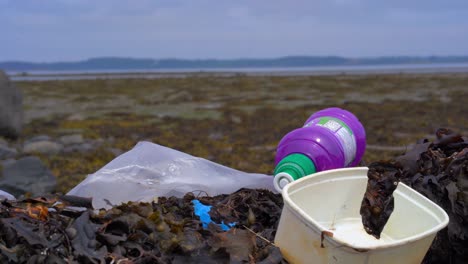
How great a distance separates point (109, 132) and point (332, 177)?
11.8 m

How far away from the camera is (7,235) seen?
1.68 meters

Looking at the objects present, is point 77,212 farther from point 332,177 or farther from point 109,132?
point 109,132

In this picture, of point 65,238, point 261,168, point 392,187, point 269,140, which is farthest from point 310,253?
point 269,140

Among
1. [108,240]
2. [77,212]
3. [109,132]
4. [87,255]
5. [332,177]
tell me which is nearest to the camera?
[87,255]

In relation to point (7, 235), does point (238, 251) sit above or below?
below

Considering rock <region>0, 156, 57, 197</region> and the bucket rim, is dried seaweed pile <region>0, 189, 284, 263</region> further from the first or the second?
rock <region>0, 156, 57, 197</region>

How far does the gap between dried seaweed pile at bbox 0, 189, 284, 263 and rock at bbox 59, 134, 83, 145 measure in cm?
1017

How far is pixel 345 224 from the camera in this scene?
217 centimetres

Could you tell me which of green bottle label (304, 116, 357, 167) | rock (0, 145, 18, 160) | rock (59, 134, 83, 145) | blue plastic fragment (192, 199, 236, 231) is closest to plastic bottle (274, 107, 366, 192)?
green bottle label (304, 116, 357, 167)

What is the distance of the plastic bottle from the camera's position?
2.29 meters

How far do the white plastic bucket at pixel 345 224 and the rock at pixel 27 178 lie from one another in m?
4.57

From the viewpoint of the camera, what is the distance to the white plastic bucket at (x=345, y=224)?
159 cm

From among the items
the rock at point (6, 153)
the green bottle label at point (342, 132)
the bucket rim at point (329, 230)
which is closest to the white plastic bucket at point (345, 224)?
the bucket rim at point (329, 230)

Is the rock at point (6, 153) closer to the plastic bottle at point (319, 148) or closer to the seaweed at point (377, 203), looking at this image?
the plastic bottle at point (319, 148)
